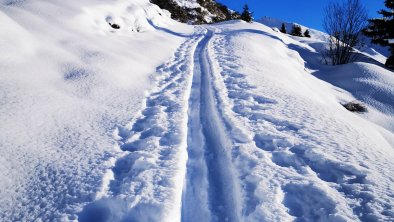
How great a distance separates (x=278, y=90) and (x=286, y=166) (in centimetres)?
347

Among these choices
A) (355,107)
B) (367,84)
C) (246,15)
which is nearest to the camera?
(355,107)

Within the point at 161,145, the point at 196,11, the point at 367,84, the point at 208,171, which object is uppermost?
the point at 196,11

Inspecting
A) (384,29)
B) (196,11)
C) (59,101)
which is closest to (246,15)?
(196,11)

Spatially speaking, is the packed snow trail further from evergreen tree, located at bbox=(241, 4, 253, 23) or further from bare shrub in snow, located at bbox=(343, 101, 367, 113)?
evergreen tree, located at bbox=(241, 4, 253, 23)

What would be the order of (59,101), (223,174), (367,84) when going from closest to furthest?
(223,174) < (59,101) < (367,84)

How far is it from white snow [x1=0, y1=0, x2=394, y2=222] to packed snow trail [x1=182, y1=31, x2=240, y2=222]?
0.05ft

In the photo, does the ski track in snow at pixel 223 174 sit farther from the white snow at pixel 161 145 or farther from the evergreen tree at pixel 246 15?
the evergreen tree at pixel 246 15

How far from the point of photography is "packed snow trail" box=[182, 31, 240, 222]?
2727 mm

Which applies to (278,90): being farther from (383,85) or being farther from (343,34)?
(343,34)

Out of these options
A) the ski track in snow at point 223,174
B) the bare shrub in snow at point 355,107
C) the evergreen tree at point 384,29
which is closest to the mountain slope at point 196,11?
the evergreen tree at point 384,29

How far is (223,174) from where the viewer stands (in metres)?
3.28

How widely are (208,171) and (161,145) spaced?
0.81m

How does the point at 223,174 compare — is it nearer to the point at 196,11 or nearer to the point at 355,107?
the point at 355,107

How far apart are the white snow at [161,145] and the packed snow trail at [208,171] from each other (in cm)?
1
